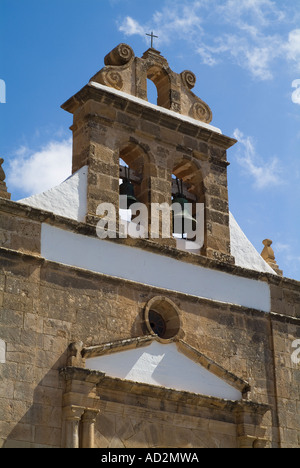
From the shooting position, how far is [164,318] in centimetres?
1323

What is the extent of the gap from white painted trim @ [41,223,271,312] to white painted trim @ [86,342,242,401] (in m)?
0.99

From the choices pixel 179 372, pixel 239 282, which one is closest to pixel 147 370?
pixel 179 372

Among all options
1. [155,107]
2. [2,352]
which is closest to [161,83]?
[155,107]

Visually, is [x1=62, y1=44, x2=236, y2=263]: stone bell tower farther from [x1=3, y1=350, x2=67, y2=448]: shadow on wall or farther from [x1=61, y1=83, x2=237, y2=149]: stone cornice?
[x1=3, y1=350, x2=67, y2=448]: shadow on wall

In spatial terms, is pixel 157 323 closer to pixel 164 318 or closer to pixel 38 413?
pixel 164 318

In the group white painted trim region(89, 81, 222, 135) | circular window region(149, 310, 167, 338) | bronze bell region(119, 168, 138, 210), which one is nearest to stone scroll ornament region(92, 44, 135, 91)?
white painted trim region(89, 81, 222, 135)

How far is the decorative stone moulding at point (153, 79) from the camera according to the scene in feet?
46.6

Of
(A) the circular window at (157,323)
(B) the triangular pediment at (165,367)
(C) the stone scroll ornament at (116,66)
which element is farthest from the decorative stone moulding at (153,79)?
(B) the triangular pediment at (165,367)

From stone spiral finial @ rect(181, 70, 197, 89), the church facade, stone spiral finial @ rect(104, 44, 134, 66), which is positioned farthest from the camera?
stone spiral finial @ rect(181, 70, 197, 89)

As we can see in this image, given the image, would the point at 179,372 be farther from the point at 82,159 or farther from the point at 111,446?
the point at 82,159

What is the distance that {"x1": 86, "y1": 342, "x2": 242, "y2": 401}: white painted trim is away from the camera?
40.2 ft

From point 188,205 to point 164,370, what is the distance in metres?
2.85
